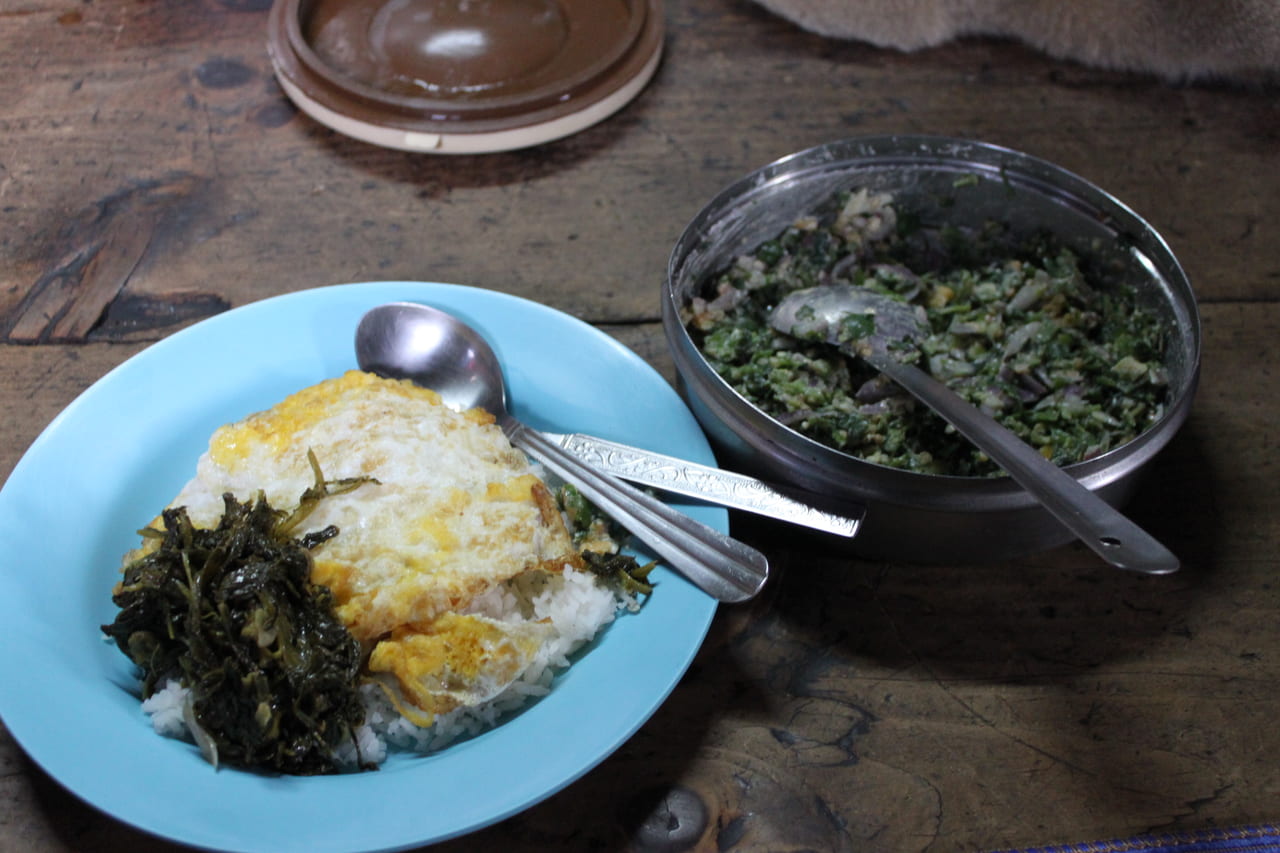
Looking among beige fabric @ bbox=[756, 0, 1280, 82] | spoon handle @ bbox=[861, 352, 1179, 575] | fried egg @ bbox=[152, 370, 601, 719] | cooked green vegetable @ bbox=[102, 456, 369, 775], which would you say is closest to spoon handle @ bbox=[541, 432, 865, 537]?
fried egg @ bbox=[152, 370, 601, 719]

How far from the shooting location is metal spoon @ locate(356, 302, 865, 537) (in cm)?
191

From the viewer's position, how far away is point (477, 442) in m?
2.04

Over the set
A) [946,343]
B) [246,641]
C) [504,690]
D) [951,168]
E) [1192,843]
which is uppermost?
[951,168]

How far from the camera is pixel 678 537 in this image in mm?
1861

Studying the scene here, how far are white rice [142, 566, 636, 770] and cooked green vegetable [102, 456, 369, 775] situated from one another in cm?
4

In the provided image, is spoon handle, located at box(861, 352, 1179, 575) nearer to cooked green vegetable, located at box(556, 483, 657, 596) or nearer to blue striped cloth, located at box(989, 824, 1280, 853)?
blue striped cloth, located at box(989, 824, 1280, 853)

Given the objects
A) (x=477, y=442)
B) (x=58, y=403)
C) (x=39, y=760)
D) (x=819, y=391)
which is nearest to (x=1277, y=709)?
(x=819, y=391)

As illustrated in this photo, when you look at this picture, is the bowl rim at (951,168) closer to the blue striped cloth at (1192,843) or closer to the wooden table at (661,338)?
the wooden table at (661,338)

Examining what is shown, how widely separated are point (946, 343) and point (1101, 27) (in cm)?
182

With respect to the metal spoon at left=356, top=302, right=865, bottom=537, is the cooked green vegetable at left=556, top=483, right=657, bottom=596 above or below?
below

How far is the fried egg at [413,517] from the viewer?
1698mm

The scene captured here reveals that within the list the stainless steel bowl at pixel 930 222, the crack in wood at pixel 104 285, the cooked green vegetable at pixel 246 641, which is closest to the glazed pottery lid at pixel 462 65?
the crack in wood at pixel 104 285

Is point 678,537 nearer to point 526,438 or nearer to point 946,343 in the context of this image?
point 526,438

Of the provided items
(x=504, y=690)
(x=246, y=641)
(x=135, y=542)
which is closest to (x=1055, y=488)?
(x=504, y=690)
